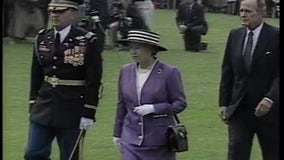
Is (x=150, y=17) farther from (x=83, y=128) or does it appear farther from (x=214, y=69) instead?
(x=83, y=128)

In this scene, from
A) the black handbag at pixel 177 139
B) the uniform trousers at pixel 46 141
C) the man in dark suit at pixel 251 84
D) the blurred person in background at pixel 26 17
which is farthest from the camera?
the blurred person in background at pixel 26 17

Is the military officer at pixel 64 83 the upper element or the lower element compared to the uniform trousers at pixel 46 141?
upper

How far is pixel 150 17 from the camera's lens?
21.1 m

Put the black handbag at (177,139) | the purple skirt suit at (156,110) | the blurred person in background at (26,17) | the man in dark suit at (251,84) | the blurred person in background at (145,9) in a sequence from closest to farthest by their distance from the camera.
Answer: the black handbag at (177,139), the purple skirt suit at (156,110), the man in dark suit at (251,84), the blurred person in background at (26,17), the blurred person in background at (145,9)

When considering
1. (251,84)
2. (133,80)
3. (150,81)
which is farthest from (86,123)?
(251,84)

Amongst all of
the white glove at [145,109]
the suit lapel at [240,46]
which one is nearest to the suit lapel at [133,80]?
the white glove at [145,109]

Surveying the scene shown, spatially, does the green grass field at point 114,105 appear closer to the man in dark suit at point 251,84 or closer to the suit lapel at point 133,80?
the man in dark suit at point 251,84

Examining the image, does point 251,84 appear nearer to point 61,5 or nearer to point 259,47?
point 259,47

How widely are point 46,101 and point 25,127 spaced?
13.1 feet

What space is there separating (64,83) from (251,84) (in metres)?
1.48

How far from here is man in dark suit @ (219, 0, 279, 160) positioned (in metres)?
6.86

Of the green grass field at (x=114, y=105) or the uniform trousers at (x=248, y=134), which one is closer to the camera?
the uniform trousers at (x=248, y=134)

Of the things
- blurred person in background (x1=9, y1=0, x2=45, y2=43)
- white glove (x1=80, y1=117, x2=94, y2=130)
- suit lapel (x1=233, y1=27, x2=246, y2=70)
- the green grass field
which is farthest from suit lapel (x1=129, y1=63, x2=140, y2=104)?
blurred person in background (x1=9, y1=0, x2=45, y2=43)

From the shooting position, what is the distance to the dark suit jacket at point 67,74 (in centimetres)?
691
